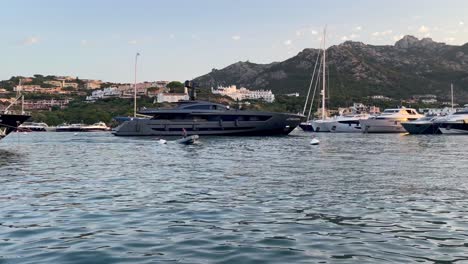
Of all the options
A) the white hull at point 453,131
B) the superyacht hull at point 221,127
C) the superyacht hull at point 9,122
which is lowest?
the white hull at point 453,131

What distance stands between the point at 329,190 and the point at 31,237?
11.2 metres

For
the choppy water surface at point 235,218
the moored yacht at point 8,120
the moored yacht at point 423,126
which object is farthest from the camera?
the moored yacht at point 423,126

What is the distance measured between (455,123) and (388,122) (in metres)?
17.7

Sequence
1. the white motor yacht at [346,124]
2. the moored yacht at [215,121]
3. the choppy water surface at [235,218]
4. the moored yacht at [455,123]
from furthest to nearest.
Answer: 1. the white motor yacht at [346,124]
2. the moored yacht at [455,123]
3. the moored yacht at [215,121]
4. the choppy water surface at [235,218]

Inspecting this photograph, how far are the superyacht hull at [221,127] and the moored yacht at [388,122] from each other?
31.6 meters

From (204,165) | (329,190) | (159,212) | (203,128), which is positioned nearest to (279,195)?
(329,190)

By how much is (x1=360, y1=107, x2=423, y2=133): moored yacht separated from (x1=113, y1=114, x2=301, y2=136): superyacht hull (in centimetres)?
3165

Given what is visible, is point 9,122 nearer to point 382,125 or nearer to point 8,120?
point 8,120

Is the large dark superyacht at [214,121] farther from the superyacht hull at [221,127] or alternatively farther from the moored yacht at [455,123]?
the moored yacht at [455,123]

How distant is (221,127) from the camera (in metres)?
74.6

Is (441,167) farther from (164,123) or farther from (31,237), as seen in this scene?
(164,123)

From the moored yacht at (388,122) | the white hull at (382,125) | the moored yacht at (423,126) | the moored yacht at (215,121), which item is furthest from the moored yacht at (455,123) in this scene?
the moored yacht at (215,121)

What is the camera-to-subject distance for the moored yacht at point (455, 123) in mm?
85500

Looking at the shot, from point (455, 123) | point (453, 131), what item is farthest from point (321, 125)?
point (455, 123)
